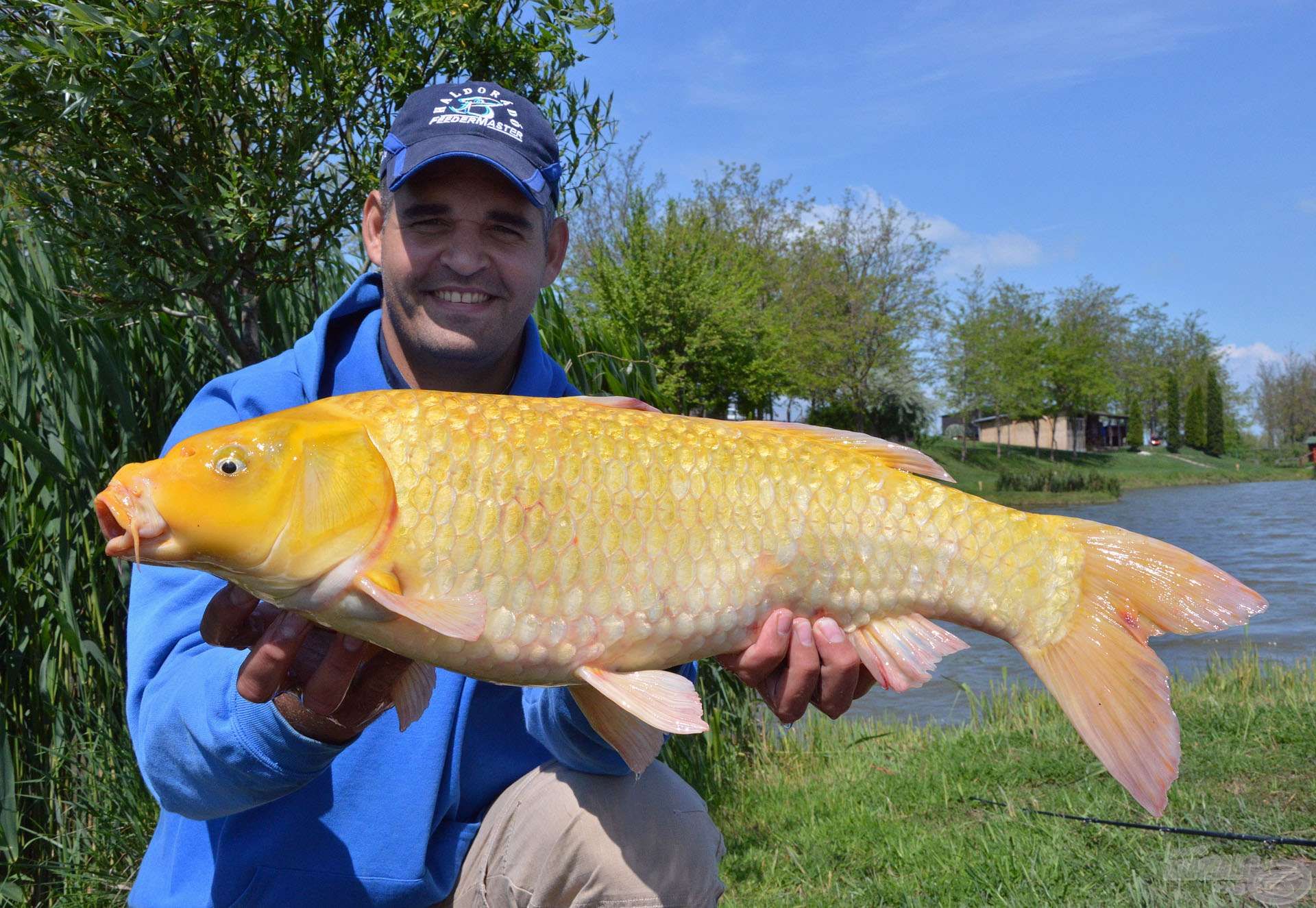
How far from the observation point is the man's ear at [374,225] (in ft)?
7.88

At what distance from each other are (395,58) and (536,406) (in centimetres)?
192

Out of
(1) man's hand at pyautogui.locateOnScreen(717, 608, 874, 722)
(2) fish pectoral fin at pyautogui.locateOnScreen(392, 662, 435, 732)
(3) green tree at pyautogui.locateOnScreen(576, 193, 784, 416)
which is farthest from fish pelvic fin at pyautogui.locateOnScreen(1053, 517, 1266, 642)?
(3) green tree at pyautogui.locateOnScreen(576, 193, 784, 416)

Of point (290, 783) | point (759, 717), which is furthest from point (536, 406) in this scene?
point (759, 717)

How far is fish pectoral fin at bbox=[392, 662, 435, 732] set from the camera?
1501mm

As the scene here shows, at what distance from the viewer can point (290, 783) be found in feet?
5.22

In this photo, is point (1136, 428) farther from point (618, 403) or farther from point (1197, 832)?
point (618, 403)

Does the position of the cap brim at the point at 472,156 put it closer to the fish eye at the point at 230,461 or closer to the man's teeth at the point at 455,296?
the man's teeth at the point at 455,296

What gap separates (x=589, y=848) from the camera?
74.4 inches

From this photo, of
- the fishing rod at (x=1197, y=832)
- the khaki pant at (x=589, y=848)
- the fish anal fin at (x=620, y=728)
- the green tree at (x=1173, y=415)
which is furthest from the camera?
the green tree at (x=1173, y=415)

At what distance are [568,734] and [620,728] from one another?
1.20ft

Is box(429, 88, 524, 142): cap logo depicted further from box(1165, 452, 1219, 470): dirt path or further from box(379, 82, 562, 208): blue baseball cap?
box(1165, 452, 1219, 470): dirt path

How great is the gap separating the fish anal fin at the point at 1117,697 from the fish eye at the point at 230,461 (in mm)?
1141

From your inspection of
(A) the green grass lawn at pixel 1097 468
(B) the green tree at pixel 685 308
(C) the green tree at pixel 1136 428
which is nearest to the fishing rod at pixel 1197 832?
(B) the green tree at pixel 685 308

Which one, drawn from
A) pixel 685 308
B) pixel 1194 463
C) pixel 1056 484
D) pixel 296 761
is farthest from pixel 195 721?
pixel 1194 463
